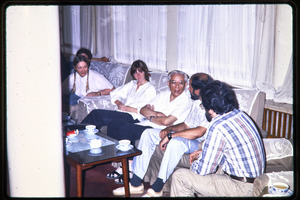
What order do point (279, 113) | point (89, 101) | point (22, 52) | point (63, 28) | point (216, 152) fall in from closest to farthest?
point (22, 52) → point (216, 152) → point (279, 113) → point (89, 101) → point (63, 28)

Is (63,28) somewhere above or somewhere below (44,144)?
above

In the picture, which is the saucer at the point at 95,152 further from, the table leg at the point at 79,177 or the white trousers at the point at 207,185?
the white trousers at the point at 207,185

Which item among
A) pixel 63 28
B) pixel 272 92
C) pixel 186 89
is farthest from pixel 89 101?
pixel 63 28

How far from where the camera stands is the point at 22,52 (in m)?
1.59

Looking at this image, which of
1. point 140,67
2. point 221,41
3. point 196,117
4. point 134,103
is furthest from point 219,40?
point 134,103

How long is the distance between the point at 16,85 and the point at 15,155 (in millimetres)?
361

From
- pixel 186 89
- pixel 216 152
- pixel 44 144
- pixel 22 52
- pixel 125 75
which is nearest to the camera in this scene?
pixel 22 52

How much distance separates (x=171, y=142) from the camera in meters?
2.84

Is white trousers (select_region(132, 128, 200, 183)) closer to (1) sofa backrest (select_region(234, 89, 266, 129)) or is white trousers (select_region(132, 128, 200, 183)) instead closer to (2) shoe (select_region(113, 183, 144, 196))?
(2) shoe (select_region(113, 183, 144, 196))

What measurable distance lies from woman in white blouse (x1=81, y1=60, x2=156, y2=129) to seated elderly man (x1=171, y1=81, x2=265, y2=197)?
1.60 m

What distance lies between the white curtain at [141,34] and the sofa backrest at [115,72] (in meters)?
0.46

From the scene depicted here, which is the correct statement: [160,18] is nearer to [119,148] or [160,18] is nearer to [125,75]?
[125,75]

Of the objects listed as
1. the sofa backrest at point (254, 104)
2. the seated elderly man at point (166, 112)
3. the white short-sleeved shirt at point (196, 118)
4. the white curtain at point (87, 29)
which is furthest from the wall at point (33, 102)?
the white curtain at point (87, 29)

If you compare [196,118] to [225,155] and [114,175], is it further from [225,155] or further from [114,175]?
[114,175]
